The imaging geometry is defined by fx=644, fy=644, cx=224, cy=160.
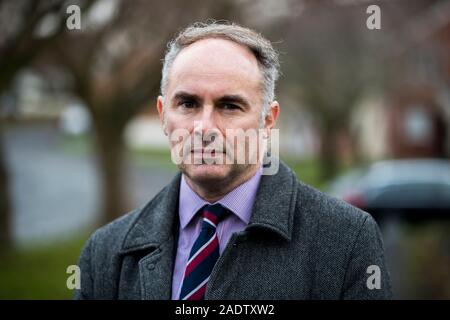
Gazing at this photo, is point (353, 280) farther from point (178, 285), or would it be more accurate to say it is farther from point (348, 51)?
point (348, 51)

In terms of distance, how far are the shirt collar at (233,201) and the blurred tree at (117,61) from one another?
8.10 m

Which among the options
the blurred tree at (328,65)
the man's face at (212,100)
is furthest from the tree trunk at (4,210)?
the man's face at (212,100)

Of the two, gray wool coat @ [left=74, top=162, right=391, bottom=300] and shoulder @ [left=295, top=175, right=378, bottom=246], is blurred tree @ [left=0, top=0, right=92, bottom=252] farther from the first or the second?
shoulder @ [left=295, top=175, right=378, bottom=246]

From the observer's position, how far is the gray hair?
2.51 metres

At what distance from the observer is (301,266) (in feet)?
8.17

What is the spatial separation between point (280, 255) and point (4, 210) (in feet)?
33.7

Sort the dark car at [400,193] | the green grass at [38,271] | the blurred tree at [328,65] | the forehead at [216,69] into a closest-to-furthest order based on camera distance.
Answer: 1. the forehead at [216,69]
2. the green grass at [38,271]
3. the dark car at [400,193]
4. the blurred tree at [328,65]

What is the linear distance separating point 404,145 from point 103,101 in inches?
867

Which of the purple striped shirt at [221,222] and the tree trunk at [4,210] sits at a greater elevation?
the purple striped shirt at [221,222]

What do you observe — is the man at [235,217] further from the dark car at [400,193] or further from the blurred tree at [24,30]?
the dark car at [400,193]

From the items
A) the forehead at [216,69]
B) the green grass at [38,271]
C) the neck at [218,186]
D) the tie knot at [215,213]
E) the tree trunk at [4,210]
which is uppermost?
the forehead at [216,69]

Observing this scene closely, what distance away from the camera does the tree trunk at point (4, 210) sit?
1179 centimetres
